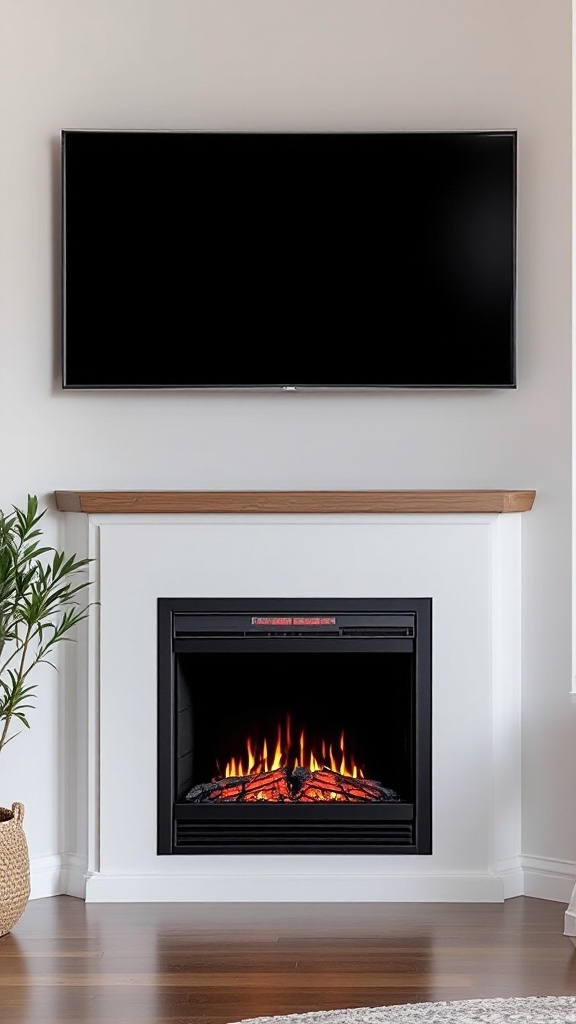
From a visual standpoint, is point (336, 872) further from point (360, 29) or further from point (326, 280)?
point (360, 29)

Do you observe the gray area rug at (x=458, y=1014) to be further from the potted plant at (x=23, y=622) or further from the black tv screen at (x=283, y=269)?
the black tv screen at (x=283, y=269)

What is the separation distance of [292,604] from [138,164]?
4.64ft

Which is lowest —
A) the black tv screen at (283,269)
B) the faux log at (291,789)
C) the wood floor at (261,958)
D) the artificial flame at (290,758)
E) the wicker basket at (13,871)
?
the wood floor at (261,958)

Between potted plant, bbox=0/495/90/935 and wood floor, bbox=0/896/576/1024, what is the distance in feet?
0.67

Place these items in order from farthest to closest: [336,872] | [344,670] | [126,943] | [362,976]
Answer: [344,670], [336,872], [126,943], [362,976]

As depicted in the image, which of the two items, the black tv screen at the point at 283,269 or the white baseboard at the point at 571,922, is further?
the black tv screen at the point at 283,269

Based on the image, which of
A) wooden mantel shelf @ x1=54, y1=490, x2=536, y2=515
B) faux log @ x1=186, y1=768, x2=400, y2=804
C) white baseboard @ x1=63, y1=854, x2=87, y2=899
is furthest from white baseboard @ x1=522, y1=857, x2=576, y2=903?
white baseboard @ x1=63, y1=854, x2=87, y2=899

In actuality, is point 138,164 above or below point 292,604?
above

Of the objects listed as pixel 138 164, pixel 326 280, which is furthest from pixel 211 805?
pixel 138 164

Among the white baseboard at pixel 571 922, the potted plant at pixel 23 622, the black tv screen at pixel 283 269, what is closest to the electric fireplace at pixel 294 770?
the potted plant at pixel 23 622

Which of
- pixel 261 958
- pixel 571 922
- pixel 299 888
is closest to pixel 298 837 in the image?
pixel 299 888

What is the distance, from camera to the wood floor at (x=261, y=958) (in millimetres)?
2662

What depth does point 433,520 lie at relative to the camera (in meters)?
3.44

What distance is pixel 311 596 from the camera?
136 inches
